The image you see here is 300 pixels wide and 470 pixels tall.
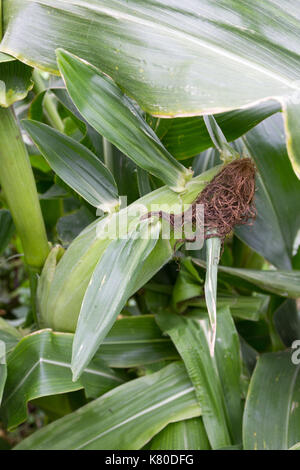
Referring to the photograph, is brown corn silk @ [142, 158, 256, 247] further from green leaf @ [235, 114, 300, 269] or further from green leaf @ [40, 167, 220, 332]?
green leaf @ [235, 114, 300, 269]

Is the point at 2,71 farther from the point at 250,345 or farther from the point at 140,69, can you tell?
the point at 250,345

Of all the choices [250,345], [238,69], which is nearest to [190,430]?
[250,345]

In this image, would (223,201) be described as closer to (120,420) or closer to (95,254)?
(95,254)

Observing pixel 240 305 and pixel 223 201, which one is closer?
pixel 223 201

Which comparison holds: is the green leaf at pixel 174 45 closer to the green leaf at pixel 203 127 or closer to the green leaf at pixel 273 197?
the green leaf at pixel 203 127

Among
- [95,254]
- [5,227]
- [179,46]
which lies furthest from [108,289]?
[5,227]

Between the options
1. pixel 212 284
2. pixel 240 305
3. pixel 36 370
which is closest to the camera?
pixel 212 284

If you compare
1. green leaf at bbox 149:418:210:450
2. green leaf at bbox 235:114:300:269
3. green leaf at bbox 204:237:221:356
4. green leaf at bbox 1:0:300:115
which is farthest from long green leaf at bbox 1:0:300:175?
green leaf at bbox 149:418:210:450
